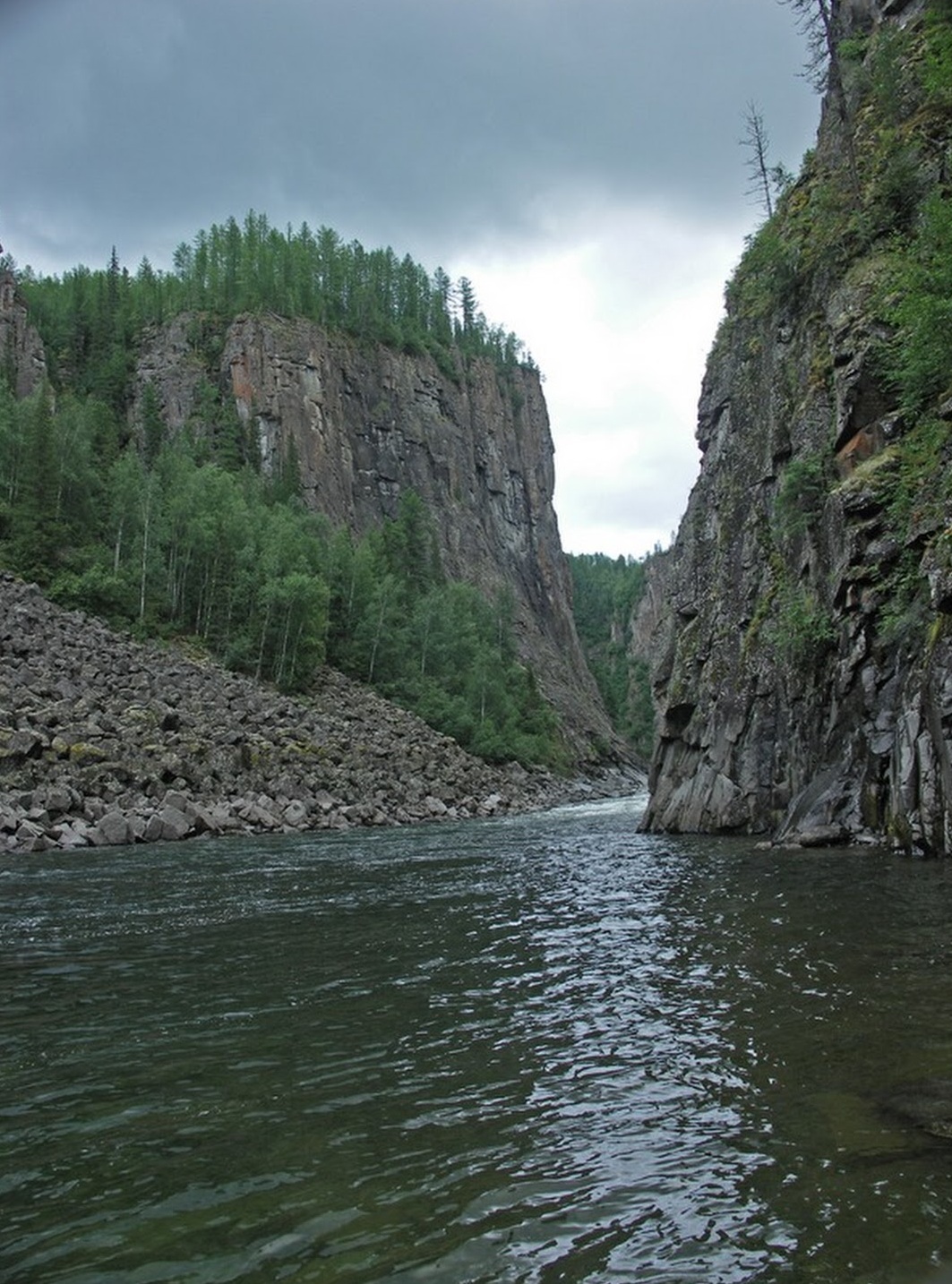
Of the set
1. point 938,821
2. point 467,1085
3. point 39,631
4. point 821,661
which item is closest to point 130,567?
point 39,631

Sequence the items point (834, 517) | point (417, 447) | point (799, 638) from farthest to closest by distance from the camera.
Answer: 1. point (417, 447)
2. point (799, 638)
3. point (834, 517)

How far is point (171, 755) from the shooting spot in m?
38.0

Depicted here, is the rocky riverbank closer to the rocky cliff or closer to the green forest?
the green forest

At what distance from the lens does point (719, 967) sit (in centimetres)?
1110

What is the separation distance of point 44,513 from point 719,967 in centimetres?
6539

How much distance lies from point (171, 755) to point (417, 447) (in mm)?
98537

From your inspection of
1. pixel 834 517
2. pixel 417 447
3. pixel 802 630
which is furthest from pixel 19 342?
pixel 802 630

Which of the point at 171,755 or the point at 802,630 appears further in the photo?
the point at 171,755

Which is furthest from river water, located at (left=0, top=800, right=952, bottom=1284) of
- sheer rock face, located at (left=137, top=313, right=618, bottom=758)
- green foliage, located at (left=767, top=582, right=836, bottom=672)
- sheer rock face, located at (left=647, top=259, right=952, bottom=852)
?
sheer rock face, located at (left=137, top=313, right=618, bottom=758)

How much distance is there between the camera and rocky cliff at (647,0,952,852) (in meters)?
22.8

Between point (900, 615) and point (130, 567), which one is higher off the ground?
point (130, 567)

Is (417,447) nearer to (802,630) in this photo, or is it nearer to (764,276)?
(764,276)

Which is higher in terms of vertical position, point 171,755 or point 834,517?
point 834,517

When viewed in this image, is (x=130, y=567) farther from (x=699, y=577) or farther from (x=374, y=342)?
(x=374, y=342)
